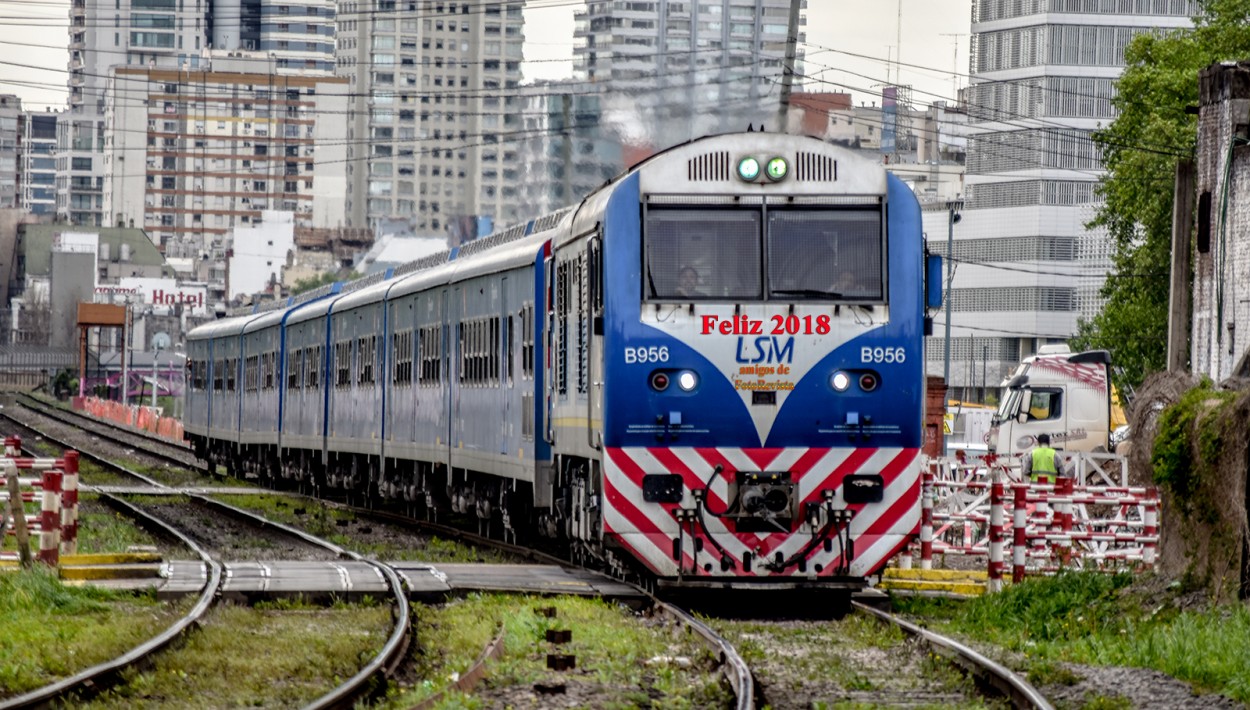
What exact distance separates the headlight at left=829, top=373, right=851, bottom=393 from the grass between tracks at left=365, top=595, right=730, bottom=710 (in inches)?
85.4

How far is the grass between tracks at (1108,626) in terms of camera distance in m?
11.7

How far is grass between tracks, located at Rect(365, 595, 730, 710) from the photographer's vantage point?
11023 mm

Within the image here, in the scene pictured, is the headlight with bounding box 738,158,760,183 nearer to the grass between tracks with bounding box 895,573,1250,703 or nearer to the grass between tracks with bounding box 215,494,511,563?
the grass between tracks with bounding box 895,573,1250,703

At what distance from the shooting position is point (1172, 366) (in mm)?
45562

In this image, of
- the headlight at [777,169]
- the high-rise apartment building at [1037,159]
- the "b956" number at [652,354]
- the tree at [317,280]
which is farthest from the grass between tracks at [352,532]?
the tree at [317,280]

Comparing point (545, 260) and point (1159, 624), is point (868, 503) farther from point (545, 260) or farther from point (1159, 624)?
point (545, 260)

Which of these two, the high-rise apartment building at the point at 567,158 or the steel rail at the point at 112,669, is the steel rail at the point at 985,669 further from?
the high-rise apartment building at the point at 567,158

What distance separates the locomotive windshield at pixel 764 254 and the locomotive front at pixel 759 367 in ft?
0.03

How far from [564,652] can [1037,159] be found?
9134 centimetres

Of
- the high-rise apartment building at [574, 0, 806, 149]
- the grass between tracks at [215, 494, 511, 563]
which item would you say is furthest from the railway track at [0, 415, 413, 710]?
the high-rise apartment building at [574, 0, 806, 149]

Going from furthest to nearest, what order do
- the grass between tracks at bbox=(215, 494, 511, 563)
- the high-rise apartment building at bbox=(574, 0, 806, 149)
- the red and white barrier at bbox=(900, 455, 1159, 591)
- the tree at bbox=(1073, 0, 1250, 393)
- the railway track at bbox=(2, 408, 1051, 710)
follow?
1. the tree at bbox=(1073, 0, 1250, 393)
2. the high-rise apartment building at bbox=(574, 0, 806, 149)
3. the grass between tracks at bbox=(215, 494, 511, 563)
4. the red and white barrier at bbox=(900, 455, 1159, 591)
5. the railway track at bbox=(2, 408, 1051, 710)

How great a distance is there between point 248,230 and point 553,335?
157495 mm

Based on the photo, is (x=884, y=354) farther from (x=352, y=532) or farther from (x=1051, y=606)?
(x=352, y=532)

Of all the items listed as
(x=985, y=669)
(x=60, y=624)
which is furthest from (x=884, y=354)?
(x=60, y=624)
